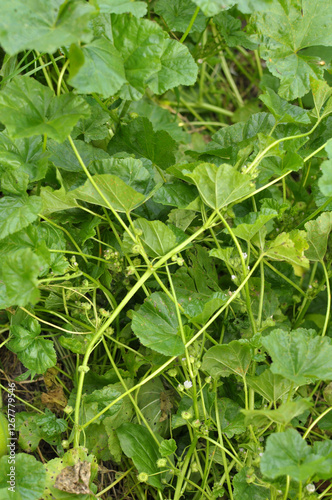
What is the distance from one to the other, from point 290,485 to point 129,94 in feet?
3.27

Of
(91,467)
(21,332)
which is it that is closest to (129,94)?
(21,332)

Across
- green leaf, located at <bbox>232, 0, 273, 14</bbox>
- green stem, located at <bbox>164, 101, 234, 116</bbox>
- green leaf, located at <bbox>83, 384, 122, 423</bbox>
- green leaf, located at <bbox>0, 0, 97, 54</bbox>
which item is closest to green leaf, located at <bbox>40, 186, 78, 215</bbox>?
green leaf, located at <bbox>0, 0, 97, 54</bbox>

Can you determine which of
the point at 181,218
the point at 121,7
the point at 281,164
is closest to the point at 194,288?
the point at 181,218

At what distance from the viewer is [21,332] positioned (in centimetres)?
112

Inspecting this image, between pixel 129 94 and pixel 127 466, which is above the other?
pixel 129 94

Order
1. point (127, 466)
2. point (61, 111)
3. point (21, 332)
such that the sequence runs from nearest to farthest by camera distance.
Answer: point (61, 111)
point (21, 332)
point (127, 466)

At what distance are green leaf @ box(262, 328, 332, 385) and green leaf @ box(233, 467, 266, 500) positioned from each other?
289 millimetres

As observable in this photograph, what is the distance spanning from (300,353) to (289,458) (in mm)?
223

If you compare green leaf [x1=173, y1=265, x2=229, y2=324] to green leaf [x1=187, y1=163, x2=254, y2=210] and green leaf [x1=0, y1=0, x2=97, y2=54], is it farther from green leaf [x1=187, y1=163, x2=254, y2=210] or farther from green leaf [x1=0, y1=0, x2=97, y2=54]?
green leaf [x1=0, y1=0, x2=97, y2=54]

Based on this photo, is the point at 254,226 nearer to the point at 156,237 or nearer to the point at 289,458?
the point at 156,237

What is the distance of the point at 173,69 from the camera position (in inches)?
43.8

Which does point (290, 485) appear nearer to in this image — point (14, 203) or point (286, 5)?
point (14, 203)

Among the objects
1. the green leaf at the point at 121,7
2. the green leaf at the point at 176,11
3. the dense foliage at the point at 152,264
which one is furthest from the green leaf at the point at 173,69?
the green leaf at the point at 176,11

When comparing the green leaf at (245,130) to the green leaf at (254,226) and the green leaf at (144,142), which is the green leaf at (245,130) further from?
the green leaf at (254,226)
